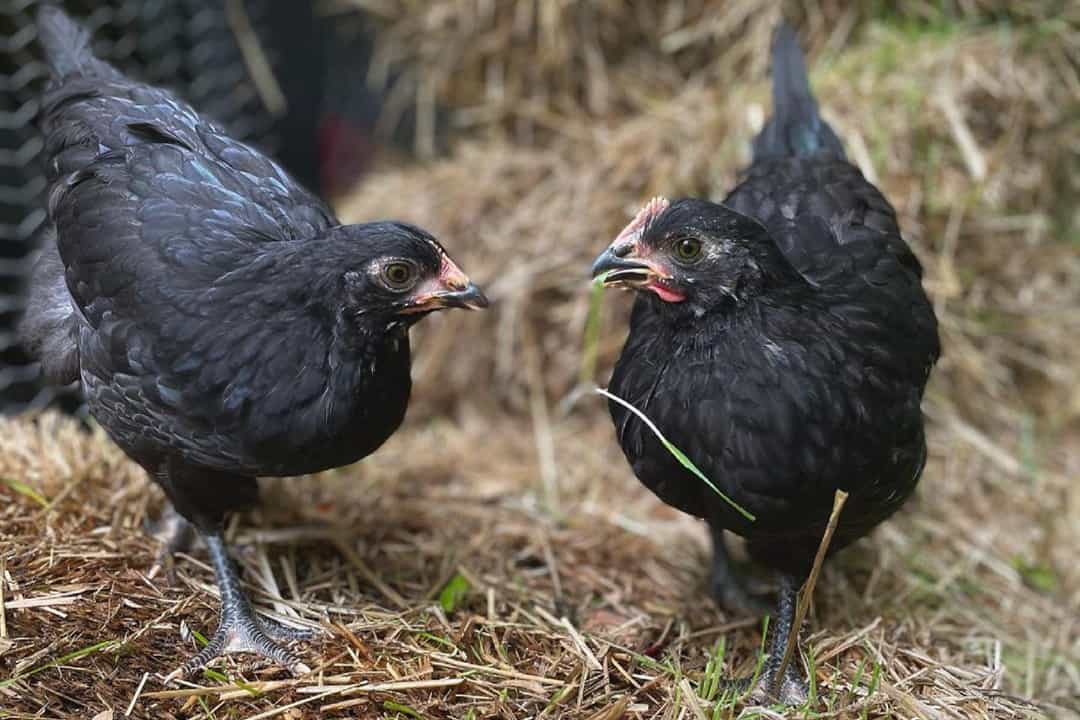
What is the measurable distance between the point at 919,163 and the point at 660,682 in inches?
90.8

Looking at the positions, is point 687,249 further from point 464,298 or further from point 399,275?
→ point 399,275

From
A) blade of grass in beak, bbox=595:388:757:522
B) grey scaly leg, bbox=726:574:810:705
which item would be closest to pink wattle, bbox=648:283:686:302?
blade of grass in beak, bbox=595:388:757:522

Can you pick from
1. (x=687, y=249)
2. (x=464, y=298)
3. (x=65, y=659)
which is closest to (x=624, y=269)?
(x=687, y=249)

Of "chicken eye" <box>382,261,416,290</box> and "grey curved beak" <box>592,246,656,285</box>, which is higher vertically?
"chicken eye" <box>382,261,416,290</box>

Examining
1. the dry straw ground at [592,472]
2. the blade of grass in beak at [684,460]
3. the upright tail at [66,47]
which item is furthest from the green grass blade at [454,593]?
the upright tail at [66,47]

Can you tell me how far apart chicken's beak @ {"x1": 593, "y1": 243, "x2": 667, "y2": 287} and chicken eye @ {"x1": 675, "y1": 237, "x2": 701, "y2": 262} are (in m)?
0.06

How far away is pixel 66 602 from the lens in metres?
2.19

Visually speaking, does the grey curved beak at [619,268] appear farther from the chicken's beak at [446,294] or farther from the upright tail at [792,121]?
the upright tail at [792,121]

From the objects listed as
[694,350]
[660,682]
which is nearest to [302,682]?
[660,682]

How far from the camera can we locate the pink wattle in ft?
7.09

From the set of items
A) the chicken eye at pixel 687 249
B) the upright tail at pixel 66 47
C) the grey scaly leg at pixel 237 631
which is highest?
the upright tail at pixel 66 47

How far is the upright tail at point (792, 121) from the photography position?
9.69 feet

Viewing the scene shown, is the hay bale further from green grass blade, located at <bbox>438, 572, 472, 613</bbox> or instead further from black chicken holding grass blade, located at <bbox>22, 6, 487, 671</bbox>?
green grass blade, located at <bbox>438, 572, 472, 613</bbox>

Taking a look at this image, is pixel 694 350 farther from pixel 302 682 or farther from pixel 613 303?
pixel 613 303
